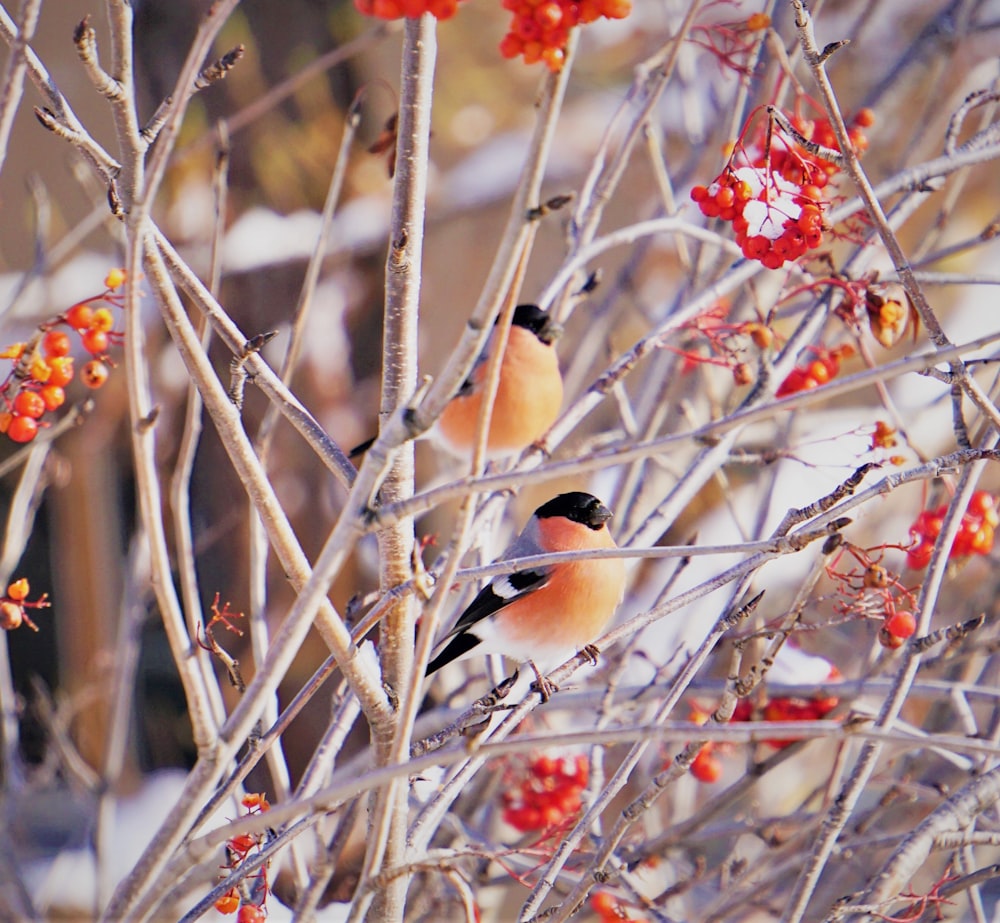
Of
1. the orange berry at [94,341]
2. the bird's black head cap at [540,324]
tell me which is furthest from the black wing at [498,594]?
the orange berry at [94,341]

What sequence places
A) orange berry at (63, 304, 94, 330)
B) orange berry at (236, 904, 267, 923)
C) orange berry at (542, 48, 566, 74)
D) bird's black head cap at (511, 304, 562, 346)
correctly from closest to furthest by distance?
orange berry at (542, 48, 566, 74) → orange berry at (236, 904, 267, 923) → orange berry at (63, 304, 94, 330) → bird's black head cap at (511, 304, 562, 346)

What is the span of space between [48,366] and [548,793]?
1149 millimetres

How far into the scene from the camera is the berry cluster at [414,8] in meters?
0.74

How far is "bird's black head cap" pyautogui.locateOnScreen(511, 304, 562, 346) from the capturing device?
2008mm

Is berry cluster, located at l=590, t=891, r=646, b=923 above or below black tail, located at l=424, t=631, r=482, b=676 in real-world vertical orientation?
below

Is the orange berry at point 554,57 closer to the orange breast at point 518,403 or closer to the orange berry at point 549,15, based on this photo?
the orange berry at point 549,15

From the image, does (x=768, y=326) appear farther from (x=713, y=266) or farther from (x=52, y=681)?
(x=52, y=681)

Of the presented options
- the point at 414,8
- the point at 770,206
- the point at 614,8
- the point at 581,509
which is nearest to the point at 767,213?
the point at 770,206

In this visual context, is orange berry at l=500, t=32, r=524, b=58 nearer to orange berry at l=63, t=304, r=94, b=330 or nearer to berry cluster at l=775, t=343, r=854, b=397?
orange berry at l=63, t=304, r=94, b=330

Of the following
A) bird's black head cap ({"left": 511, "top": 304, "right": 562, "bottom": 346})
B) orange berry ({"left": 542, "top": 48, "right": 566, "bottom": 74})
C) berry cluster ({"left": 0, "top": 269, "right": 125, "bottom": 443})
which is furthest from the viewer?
bird's black head cap ({"left": 511, "top": 304, "right": 562, "bottom": 346})

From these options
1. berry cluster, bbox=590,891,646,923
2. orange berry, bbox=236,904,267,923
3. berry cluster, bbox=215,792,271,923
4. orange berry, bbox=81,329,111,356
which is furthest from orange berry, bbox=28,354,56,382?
→ berry cluster, bbox=590,891,646,923

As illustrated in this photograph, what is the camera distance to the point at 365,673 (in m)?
0.94

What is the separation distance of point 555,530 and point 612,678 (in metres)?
0.38

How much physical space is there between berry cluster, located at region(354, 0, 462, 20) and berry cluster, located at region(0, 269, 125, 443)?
23.9 inches
